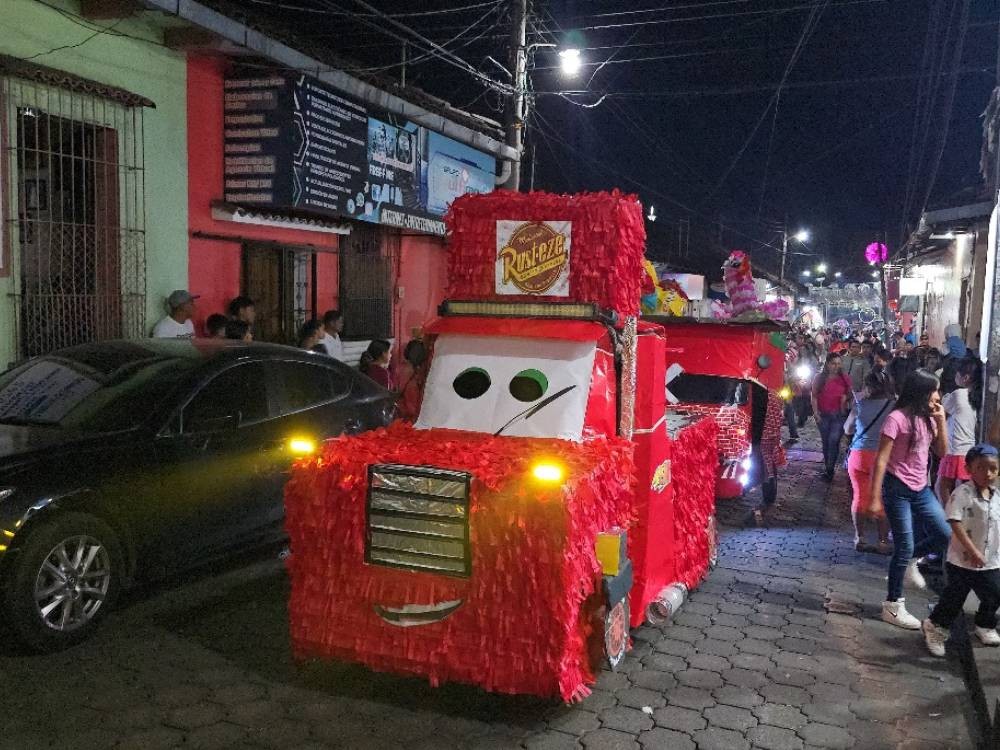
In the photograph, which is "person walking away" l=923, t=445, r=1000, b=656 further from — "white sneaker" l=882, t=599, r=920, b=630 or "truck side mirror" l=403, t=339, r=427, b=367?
"truck side mirror" l=403, t=339, r=427, b=367

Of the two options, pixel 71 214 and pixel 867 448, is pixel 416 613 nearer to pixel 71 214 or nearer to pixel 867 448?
pixel 867 448

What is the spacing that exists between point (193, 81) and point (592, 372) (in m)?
7.86

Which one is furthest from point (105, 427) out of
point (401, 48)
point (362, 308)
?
point (401, 48)

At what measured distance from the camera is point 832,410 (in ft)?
37.4

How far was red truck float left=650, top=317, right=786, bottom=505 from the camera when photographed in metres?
9.00

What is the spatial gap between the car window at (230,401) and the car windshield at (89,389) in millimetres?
207

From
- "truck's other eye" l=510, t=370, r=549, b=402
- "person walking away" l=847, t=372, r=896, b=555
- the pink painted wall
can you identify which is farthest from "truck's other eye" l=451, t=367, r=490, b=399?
the pink painted wall

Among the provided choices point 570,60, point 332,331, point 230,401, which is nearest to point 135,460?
point 230,401

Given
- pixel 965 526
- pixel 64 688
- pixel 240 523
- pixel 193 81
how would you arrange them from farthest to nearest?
pixel 193 81 < pixel 240 523 < pixel 965 526 < pixel 64 688

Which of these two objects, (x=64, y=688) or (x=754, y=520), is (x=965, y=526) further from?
(x=64, y=688)

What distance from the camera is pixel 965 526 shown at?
5.27m

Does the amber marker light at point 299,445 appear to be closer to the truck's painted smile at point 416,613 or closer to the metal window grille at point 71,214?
the truck's painted smile at point 416,613

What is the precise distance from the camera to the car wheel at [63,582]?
4684 mm

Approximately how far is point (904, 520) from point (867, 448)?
6.65 feet
